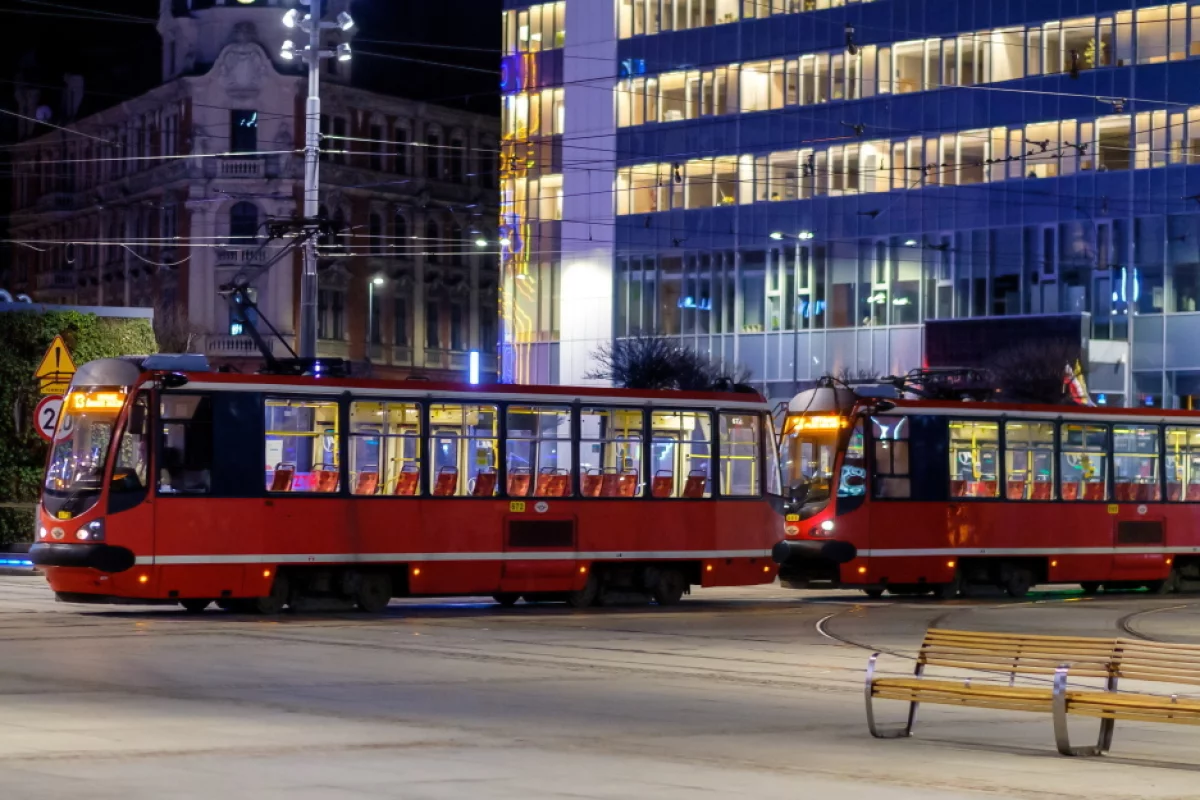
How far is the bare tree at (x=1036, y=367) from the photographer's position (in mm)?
59875

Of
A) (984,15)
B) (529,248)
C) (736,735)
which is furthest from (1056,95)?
(736,735)

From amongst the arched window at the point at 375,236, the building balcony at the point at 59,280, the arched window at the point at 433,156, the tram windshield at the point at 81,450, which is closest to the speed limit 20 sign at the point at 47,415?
the tram windshield at the point at 81,450

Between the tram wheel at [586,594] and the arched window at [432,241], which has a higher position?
the arched window at [432,241]

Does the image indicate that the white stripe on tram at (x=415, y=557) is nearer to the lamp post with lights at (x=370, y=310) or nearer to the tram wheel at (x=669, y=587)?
the tram wheel at (x=669, y=587)

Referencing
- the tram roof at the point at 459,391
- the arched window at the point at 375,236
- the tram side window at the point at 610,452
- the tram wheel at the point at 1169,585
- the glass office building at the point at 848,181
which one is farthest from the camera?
the arched window at the point at 375,236

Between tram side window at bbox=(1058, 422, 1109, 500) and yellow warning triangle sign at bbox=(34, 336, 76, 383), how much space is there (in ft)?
52.2

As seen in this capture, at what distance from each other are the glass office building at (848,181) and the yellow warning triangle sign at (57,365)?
37302 millimetres

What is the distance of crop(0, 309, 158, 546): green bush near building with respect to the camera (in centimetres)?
4075

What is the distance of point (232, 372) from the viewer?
1059 inches

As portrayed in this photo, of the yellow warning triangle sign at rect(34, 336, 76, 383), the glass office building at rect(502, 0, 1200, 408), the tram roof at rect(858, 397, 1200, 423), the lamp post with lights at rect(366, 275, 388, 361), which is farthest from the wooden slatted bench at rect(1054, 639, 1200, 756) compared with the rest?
the lamp post with lights at rect(366, 275, 388, 361)

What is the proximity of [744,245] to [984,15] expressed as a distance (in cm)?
1129

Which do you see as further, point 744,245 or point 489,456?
point 744,245

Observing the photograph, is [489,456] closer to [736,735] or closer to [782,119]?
[736,735]

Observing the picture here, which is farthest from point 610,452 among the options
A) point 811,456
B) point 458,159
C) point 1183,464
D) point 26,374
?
point 458,159
